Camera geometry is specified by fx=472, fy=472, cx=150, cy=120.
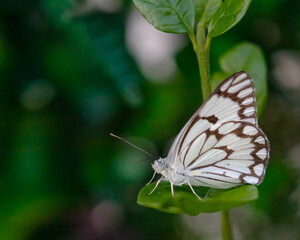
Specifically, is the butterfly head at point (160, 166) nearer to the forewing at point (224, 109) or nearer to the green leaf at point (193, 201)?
the forewing at point (224, 109)

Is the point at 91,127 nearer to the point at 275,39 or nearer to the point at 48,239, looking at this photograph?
the point at 48,239

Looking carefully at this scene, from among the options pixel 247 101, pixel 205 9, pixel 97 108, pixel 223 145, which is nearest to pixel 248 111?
pixel 247 101

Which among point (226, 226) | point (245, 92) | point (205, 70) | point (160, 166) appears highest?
point (205, 70)

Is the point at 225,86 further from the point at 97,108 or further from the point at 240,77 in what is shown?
the point at 97,108

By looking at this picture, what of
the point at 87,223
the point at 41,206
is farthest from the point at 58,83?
the point at 87,223

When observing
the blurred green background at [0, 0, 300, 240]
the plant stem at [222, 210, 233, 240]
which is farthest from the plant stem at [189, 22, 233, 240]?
the blurred green background at [0, 0, 300, 240]

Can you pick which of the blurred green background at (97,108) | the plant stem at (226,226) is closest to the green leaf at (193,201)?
the plant stem at (226,226)

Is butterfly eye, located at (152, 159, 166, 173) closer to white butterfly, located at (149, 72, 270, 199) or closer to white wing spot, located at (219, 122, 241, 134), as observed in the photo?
white butterfly, located at (149, 72, 270, 199)

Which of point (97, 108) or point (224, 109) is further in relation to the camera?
point (97, 108)
